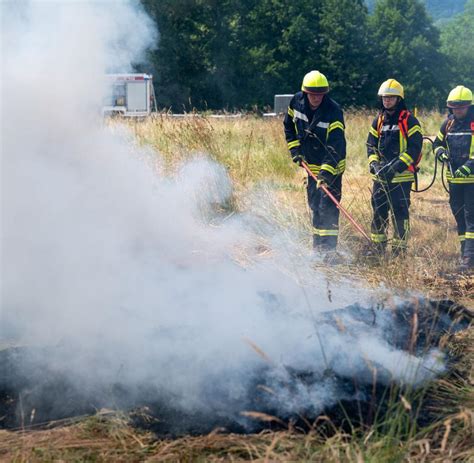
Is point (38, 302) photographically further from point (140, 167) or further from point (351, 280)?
point (351, 280)

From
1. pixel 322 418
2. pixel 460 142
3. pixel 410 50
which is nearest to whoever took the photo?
pixel 322 418

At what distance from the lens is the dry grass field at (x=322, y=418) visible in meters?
2.97

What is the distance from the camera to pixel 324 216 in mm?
6758

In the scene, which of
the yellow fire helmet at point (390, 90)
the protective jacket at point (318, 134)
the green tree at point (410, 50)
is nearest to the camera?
the yellow fire helmet at point (390, 90)

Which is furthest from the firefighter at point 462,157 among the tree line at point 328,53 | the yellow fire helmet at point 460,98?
the tree line at point 328,53

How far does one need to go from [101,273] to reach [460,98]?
394 cm

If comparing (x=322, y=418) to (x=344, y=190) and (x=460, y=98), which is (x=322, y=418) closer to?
(x=460, y=98)

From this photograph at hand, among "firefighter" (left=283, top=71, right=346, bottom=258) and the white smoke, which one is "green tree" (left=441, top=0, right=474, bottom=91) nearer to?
"firefighter" (left=283, top=71, right=346, bottom=258)

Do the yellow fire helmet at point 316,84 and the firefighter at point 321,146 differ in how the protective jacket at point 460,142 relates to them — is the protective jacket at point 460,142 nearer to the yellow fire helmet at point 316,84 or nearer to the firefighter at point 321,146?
the firefighter at point 321,146

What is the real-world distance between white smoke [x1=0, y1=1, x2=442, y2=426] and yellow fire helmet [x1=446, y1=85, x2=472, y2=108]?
237cm

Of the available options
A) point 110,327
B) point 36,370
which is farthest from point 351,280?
point 36,370

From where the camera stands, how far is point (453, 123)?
674cm

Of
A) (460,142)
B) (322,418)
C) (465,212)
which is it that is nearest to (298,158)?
(460,142)

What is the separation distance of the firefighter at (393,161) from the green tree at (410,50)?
38.3 meters
